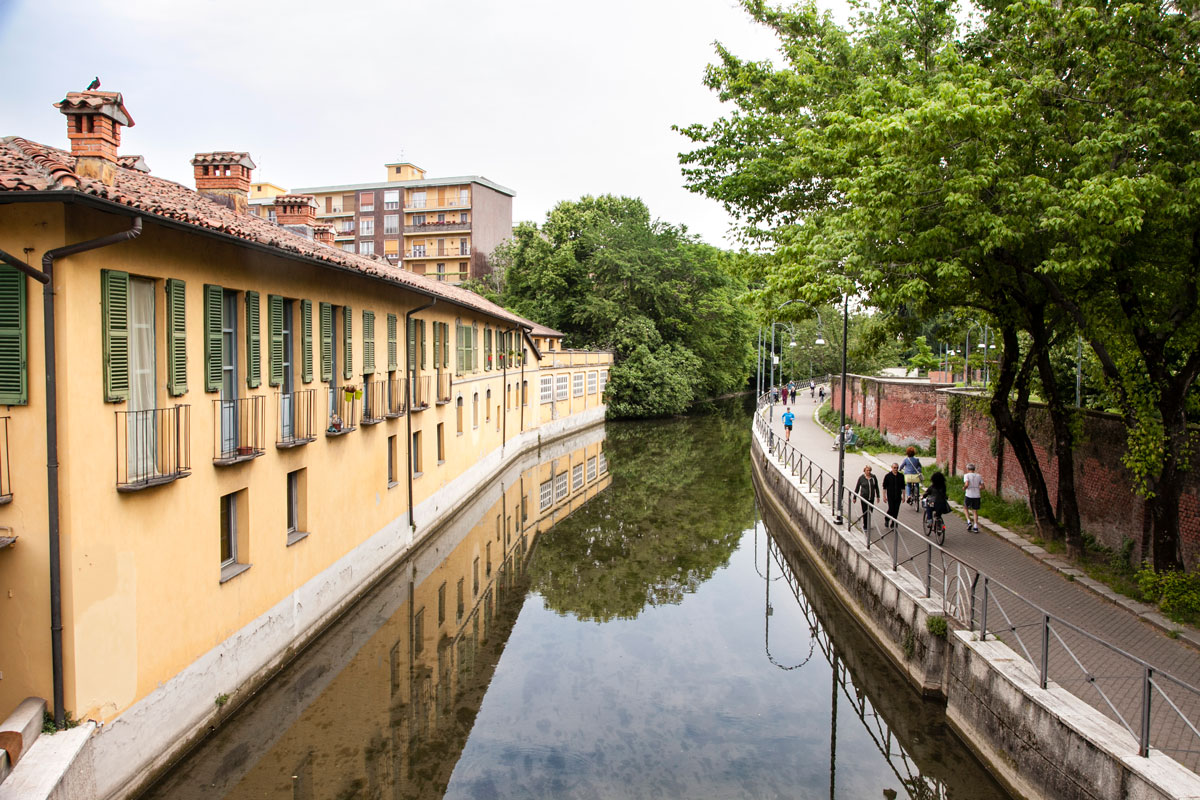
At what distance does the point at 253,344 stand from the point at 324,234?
10.4m

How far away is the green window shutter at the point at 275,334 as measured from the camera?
1076 centimetres

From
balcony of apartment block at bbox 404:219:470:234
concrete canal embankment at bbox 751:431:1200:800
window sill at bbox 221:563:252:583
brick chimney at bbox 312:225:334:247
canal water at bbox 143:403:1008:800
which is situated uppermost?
balcony of apartment block at bbox 404:219:470:234

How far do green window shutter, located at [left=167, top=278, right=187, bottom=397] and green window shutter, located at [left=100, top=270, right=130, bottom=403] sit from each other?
700 millimetres

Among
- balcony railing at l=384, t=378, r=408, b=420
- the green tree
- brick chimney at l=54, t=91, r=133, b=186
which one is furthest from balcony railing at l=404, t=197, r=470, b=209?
brick chimney at l=54, t=91, r=133, b=186

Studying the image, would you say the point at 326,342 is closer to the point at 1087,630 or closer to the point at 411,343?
the point at 411,343

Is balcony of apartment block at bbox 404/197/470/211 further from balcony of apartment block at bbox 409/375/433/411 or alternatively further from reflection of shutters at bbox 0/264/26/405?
reflection of shutters at bbox 0/264/26/405

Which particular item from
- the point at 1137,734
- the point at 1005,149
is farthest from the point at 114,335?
the point at 1005,149

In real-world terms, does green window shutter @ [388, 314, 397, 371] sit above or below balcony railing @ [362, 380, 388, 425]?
above

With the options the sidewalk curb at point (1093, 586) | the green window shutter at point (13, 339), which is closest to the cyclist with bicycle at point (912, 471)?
the sidewalk curb at point (1093, 586)

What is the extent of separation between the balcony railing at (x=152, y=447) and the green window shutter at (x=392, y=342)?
8019mm

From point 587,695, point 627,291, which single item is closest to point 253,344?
point 587,695

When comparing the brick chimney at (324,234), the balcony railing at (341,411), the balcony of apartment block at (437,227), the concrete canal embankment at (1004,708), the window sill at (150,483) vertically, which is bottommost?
the concrete canal embankment at (1004,708)

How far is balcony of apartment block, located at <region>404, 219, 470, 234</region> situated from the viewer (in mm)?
63250

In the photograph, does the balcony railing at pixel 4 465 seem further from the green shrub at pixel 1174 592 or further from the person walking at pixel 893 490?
the person walking at pixel 893 490
